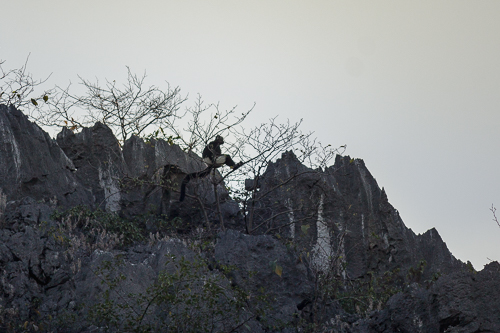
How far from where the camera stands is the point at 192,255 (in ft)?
34.5

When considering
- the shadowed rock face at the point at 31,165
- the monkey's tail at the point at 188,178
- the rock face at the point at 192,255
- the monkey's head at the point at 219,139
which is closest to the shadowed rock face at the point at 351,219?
the rock face at the point at 192,255

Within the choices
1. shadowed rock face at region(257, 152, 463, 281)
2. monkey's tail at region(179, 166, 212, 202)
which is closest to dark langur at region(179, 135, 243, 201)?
monkey's tail at region(179, 166, 212, 202)

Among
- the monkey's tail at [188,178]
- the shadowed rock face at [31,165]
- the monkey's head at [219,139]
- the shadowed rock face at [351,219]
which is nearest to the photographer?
the monkey's head at [219,139]

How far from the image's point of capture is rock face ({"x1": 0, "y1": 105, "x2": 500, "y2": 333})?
8406mm

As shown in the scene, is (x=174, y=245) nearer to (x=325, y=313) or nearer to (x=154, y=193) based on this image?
(x=325, y=313)

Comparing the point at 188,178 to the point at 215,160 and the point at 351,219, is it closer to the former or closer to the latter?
the point at 215,160

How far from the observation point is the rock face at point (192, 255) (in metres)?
8.41

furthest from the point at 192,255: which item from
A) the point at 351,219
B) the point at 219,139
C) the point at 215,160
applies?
the point at 351,219

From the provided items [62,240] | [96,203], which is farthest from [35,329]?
[96,203]

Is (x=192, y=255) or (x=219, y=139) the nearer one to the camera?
(x=192, y=255)

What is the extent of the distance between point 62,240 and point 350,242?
8196 mm

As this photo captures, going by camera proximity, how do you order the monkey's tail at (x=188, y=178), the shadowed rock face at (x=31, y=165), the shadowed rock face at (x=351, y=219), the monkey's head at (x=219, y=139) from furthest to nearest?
the shadowed rock face at (x=351, y=219) < the monkey's tail at (x=188, y=178) < the shadowed rock face at (x=31, y=165) < the monkey's head at (x=219, y=139)

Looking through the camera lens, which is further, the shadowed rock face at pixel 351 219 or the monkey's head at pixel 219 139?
the shadowed rock face at pixel 351 219

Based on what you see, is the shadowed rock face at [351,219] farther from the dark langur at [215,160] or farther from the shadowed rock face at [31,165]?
the shadowed rock face at [31,165]
